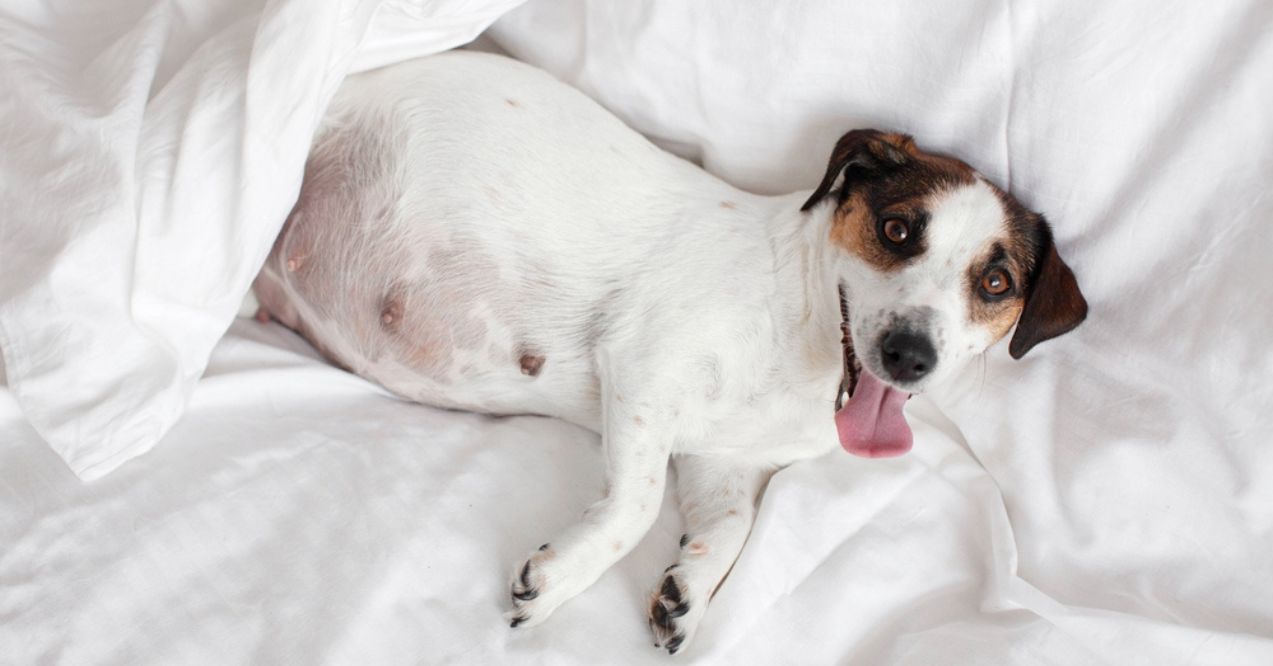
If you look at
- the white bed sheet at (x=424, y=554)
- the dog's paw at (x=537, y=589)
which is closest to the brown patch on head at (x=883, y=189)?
the white bed sheet at (x=424, y=554)

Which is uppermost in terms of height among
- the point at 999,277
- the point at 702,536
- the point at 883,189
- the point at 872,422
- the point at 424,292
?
the point at 883,189

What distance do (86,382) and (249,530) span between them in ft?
1.23

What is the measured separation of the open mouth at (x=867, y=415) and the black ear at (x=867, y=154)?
8.8 inches

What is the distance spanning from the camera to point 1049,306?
1.59 m

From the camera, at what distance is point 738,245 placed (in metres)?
1.76

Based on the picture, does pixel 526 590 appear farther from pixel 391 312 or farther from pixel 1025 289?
pixel 1025 289

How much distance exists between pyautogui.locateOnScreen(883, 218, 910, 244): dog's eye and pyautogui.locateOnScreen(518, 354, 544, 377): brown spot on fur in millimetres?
680

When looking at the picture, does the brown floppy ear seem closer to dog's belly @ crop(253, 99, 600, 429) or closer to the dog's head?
the dog's head

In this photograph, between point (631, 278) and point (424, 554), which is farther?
point (631, 278)

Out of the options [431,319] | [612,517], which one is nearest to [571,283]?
[431,319]

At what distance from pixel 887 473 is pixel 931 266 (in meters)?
0.44

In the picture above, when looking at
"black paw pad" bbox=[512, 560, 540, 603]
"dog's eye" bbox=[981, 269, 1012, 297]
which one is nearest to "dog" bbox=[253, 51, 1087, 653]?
"dog's eye" bbox=[981, 269, 1012, 297]

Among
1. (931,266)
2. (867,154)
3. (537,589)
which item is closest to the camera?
(537,589)

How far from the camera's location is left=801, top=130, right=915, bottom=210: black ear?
5.40 feet
